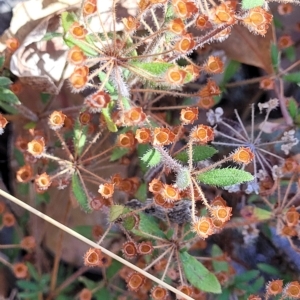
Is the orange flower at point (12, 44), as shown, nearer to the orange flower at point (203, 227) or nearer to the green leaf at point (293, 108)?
the orange flower at point (203, 227)

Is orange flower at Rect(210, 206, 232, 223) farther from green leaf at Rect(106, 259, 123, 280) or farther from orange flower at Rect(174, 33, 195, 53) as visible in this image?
green leaf at Rect(106, 259, 123, 280)

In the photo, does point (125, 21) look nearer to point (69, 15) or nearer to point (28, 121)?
point (69, 15)

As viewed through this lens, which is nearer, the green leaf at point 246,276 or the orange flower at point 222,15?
the orange flower at point 222,15

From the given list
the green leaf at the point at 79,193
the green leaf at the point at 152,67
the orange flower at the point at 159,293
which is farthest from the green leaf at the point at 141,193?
the green leaf at the point at 152,67

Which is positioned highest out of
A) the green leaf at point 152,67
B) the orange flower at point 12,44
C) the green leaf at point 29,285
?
the orange flower at point 12,44

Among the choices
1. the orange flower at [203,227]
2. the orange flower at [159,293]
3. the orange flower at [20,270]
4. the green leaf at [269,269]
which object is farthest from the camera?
the green leaf at [269,269]

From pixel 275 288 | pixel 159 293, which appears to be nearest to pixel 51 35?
pixel 159 293
